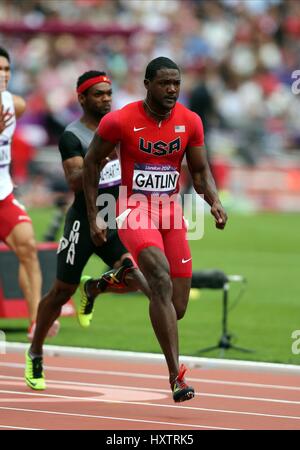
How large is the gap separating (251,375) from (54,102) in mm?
18880

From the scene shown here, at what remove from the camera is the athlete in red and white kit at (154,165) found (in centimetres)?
1040

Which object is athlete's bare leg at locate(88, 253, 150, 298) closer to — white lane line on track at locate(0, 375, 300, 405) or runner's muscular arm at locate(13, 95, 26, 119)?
white lane line on track at locate(0, 375, 300, 405)

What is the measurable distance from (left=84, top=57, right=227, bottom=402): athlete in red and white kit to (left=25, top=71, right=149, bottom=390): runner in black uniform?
617mm

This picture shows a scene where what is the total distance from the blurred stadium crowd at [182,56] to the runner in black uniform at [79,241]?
17.1 m

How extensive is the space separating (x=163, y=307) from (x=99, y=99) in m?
2.22

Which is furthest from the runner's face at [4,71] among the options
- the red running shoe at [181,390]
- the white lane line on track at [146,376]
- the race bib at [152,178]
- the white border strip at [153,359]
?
the red running shoe at [181,390]

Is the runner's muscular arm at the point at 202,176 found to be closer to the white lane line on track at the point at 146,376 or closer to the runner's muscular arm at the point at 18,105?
the white lane line on track at the point at 146,376

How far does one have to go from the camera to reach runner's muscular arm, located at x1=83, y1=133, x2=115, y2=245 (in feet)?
34.6

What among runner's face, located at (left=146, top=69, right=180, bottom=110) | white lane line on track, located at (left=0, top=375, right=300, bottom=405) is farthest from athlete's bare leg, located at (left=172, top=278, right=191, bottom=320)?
runner's face, located at (left=146, top=69, right=180, bottom=110)

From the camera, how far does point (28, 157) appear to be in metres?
30.1

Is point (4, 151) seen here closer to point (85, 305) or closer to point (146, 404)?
point (85, 305)

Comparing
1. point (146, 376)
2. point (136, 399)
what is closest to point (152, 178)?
point (136, 399)
